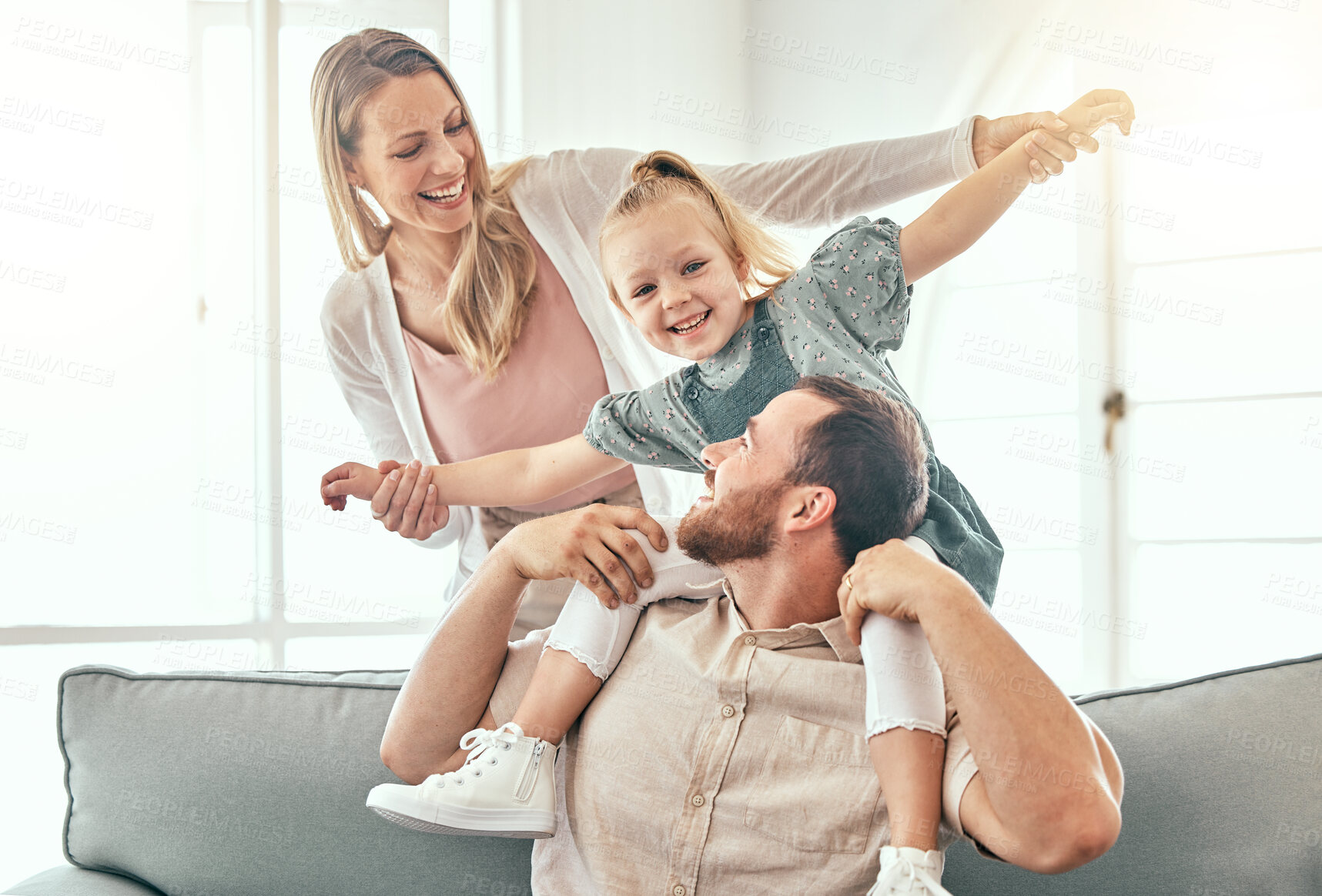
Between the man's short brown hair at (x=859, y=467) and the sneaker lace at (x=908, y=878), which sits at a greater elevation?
the man's short brown hair at (x=859, y=467)

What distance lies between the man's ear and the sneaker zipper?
41cm

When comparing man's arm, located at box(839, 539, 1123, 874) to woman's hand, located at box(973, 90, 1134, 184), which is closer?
man's arm, located at box(839, 539, 1123, 874)

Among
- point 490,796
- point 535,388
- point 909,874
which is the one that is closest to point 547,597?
point 535,388

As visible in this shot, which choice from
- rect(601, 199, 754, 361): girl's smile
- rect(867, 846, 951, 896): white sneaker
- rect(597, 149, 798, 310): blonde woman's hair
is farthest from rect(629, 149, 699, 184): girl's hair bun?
rect(867, 846, 951, 896): white sneaker

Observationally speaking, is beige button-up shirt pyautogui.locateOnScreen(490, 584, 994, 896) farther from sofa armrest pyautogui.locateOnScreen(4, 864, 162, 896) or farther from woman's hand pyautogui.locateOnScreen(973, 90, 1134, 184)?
woman's hand pyautogui.locateOnScreen(973, 90, 1134, 184)

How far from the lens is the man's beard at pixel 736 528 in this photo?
1171mm

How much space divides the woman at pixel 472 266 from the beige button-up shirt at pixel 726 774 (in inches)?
19.9

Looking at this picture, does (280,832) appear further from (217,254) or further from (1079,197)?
(1079,197)

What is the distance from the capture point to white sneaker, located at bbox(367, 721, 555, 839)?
1.08 m

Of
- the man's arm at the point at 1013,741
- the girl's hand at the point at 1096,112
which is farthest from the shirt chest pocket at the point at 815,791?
the girl's hand at the point at 1096,112

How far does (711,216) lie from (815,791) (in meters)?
0.83

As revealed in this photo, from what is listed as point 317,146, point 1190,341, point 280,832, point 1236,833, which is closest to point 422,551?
point 280,832

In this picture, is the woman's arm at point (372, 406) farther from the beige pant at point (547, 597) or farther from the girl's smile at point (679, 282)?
the girl's smile at point (679, 282)

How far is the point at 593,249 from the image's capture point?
1.63 meters
